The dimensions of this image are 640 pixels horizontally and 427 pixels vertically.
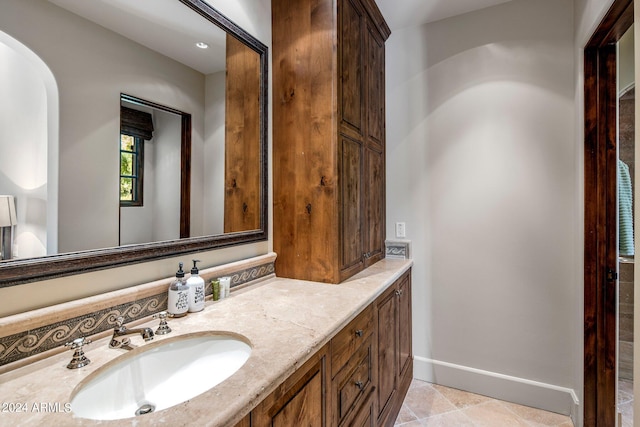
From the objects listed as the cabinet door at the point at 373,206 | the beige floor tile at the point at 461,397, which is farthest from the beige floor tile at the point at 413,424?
A: the cabinet door at the point at 373,206

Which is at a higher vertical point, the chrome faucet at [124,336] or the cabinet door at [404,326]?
the chrome faucet at [124,336]

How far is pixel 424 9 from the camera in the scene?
219cm

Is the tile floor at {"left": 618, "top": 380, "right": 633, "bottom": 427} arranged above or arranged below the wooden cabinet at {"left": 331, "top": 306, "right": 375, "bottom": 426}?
below

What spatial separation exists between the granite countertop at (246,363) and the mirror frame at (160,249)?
23 centimetres

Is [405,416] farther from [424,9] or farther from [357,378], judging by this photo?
[424,9]

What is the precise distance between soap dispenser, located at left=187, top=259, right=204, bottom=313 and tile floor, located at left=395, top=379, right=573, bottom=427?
5.07ft

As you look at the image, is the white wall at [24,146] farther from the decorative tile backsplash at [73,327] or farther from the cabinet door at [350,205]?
the cabinet door at [350,205]

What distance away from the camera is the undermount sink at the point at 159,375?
29.5 inches

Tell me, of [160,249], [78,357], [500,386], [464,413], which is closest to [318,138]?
[160,249]

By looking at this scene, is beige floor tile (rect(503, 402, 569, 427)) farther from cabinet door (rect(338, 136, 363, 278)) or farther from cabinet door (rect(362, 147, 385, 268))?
cabinet door (rect(338, 136, 363, 278))

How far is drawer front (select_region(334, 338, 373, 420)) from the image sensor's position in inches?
47.4

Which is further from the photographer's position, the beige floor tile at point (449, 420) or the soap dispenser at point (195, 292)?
the beige floor tile at point (449, 420)

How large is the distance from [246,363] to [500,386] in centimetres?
215

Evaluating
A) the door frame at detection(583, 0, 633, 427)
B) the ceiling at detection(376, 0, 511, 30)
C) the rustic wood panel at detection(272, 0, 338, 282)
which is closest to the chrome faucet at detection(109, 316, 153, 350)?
the rustic wood panel at detection(272, 0, 338, 282)
